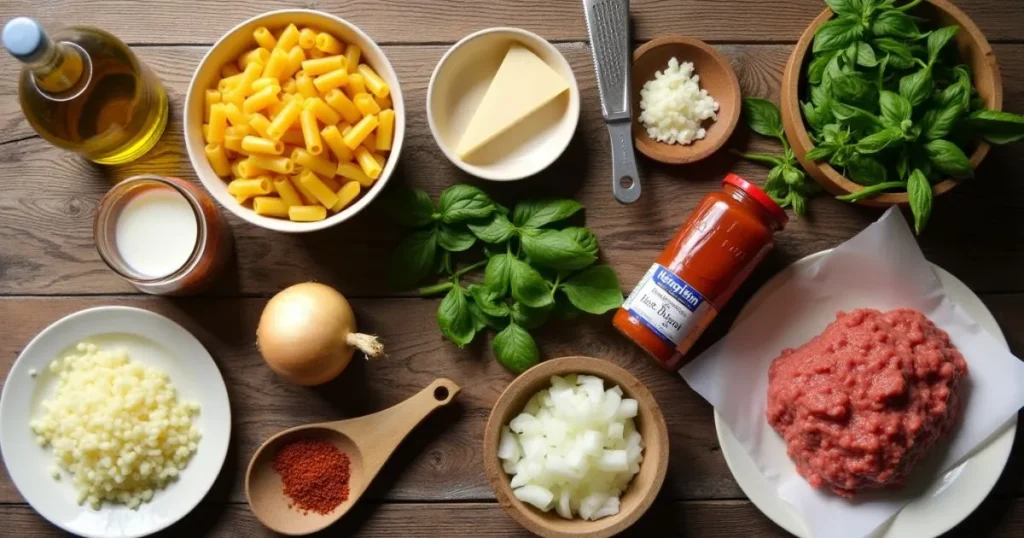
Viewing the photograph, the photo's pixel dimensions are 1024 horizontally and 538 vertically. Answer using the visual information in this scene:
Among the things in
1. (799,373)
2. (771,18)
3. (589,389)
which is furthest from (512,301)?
(771,18)

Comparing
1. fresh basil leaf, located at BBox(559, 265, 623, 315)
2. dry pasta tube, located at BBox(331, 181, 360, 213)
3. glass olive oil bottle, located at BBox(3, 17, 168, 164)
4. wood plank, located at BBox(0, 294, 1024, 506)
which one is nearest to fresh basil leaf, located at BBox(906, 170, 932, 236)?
wood plank, located at BBox(0, 294, 1024, 506)

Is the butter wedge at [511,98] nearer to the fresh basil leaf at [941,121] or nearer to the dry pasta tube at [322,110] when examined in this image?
the dry pasta tube at [322,110]

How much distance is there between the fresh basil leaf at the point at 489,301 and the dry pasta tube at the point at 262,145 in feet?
1.36

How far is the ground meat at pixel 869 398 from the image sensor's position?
1299mm

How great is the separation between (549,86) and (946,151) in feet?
2.19

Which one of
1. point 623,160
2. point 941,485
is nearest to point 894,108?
point 623,160

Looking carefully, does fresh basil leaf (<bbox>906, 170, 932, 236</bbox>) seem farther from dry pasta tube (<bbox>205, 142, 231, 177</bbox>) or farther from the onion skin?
dry pasta tube (<bbox>205, 142, 231, 177</bbox>)

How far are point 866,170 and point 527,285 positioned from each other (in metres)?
0.61

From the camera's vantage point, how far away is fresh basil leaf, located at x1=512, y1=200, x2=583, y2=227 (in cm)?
144

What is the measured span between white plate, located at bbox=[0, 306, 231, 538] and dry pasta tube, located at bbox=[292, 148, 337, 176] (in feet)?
1.32

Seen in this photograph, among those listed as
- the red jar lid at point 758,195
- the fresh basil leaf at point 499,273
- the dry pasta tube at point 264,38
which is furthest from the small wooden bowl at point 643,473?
the dry pasta tube at point 264,38

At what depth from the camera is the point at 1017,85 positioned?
1.50 meters

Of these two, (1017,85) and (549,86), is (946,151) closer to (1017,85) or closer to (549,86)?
(1017,85)

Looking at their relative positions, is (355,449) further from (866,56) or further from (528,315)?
(866,56)
